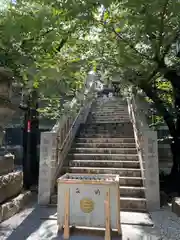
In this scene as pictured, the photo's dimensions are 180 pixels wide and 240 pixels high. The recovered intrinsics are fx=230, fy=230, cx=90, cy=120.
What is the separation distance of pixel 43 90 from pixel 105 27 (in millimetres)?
2173

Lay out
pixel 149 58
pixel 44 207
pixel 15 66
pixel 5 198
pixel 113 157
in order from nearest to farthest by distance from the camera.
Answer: pixel 15 66 < pixel 5 198 < pixel 149 58 < pixel 44 207 < pixel 113 157

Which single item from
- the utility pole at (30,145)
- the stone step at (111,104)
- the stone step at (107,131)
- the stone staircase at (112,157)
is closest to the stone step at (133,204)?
the stone staircase at (112,157)

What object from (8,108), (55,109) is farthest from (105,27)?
(55,109)

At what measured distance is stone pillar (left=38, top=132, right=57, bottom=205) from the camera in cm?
594

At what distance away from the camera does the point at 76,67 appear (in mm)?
4012

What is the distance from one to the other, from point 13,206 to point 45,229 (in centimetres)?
112

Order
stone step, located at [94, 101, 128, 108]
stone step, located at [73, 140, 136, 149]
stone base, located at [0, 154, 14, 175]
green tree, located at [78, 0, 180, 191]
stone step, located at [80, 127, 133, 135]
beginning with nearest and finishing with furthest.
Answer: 1. green tree, located at [78, 0, 180, 191]
2. stone base, located at [0, 154, 14, 175]
3. stone step, located at [73, 140, 136, 149]
4. stone step, located at [80, 127, 133, 135]
5. stone step, located at [94, 101, 128, 108]

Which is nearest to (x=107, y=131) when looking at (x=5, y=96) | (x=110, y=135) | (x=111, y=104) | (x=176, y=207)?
(x=110, y=135)

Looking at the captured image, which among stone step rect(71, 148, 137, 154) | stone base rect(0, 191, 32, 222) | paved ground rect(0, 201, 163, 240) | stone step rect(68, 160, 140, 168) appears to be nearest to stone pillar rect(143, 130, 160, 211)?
paved ground rect(0, 201, 163, 240)

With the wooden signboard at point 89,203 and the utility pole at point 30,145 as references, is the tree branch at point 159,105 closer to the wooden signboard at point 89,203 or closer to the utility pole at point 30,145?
the utility pole at point 30,145

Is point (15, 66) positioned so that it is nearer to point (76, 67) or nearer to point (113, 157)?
point (76, 67)

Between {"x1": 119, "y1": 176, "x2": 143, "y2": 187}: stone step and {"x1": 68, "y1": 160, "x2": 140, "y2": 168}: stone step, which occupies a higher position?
{"x1": 68, "y1": 160, "x2": 140, "y2": 168}: stone step

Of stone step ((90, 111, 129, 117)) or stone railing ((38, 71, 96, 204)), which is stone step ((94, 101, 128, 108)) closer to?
stone step ((90, 111, 129, 117))

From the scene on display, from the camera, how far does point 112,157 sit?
7.32m
